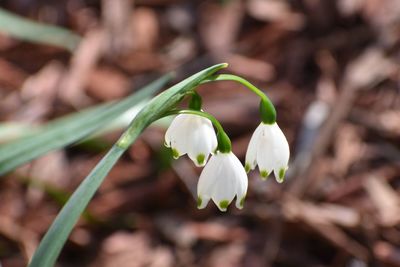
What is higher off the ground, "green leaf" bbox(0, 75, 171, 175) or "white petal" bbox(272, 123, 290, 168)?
"white petal" bbox(272, 123, 290, 168)

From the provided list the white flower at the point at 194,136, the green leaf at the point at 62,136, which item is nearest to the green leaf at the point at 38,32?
the green leaf at the point at 62,136

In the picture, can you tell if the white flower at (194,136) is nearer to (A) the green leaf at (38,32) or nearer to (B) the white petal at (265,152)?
(B) the white petal at (265,152)

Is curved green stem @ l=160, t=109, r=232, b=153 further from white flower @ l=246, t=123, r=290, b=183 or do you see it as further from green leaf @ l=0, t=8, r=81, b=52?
green leaf @ l=0, t=8, r=81, b=52

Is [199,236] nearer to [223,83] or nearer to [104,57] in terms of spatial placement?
[223,83]

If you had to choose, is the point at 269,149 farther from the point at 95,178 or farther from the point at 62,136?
the point at 62,136

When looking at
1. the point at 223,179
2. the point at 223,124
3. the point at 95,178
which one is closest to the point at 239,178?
the point at 223,179

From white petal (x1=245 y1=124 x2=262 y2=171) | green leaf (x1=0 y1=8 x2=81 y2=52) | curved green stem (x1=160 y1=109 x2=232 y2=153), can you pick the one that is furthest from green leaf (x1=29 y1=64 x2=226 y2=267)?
green leaf (x1=0 y1=8 x2=81 y2=52)
